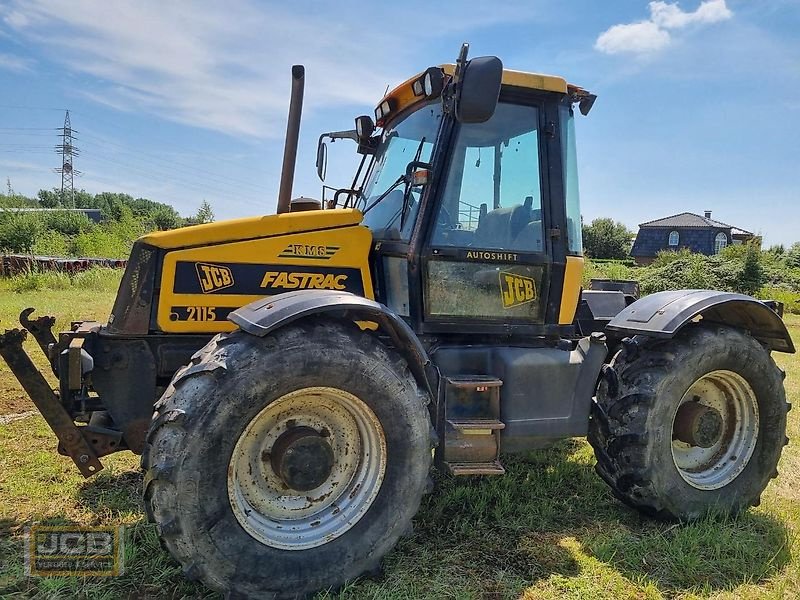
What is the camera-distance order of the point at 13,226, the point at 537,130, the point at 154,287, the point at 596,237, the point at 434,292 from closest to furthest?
the point at 154,287 < the point at 434,292 < the point at 537,130 < the point at 13,226 < the point at 596,237

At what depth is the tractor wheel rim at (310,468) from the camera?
2809mm

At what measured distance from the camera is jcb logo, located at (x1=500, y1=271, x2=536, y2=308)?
152 inches

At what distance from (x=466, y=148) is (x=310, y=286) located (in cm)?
133

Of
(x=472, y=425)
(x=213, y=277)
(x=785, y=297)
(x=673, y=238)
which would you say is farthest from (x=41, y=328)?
(x=673, y=238)

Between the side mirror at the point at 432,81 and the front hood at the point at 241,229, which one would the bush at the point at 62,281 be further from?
the side mirror at the point at 432,81

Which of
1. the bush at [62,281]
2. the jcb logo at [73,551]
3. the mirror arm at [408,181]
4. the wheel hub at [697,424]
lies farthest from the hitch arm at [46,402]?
the bush at [62,281]

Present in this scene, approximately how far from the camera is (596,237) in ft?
182

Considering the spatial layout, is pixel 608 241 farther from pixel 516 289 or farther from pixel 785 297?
pixel 516 289

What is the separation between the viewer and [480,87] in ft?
10.3

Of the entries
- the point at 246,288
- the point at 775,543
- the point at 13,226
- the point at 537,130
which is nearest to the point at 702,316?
the point at 775,543

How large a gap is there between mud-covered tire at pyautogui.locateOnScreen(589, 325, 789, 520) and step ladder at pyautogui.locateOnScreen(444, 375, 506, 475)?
792mm

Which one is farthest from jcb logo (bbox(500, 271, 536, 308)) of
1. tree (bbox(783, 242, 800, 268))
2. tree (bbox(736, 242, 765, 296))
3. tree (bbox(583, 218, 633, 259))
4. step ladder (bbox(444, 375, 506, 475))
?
tree (bbox(583, 218, 633, 259))

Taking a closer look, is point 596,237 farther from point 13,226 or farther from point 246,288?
point 246,288

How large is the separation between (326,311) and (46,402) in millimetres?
1573
